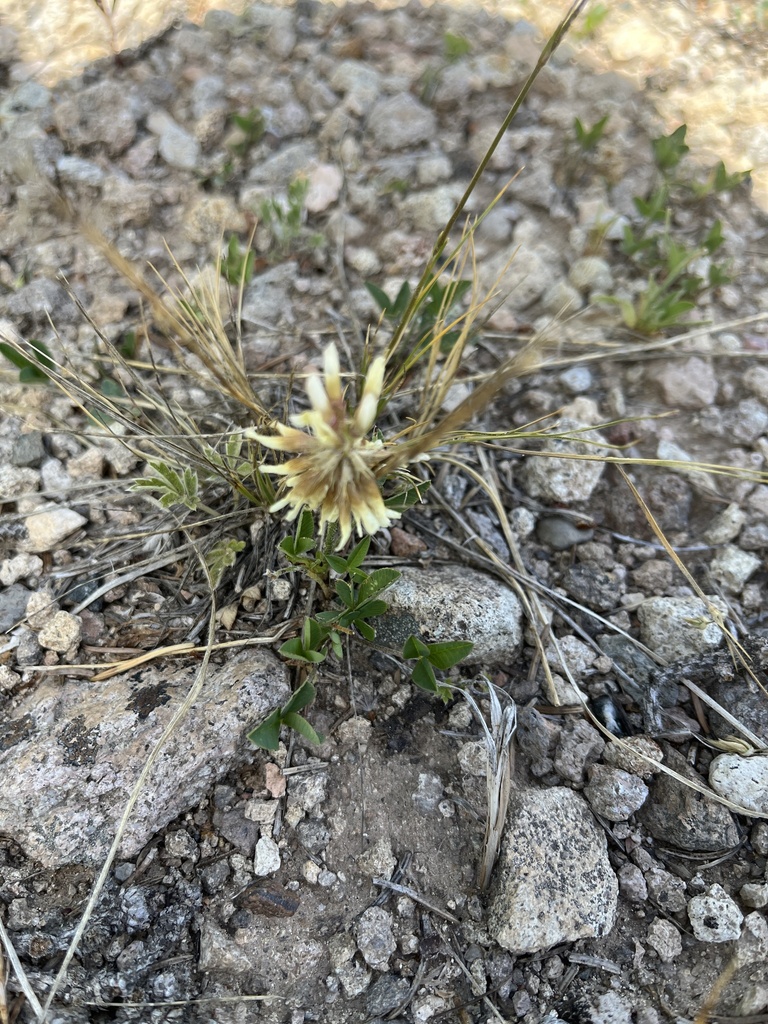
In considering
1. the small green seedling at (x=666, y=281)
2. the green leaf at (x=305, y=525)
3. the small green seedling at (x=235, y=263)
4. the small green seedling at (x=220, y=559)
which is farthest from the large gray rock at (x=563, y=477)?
the small green seedling at (x=235, y=263)

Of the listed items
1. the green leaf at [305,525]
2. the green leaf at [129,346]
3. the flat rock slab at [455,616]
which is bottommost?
the flat rock slab at [455,616]

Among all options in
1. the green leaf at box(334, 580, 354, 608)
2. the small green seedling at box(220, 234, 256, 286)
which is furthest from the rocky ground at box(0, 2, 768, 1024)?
the green leaf at box(334, 580, 354, 608)

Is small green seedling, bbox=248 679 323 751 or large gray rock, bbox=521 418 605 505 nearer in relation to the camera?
small green seedling, bbox=248 679 323 751

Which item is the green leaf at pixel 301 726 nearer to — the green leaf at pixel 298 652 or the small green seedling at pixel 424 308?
the green leaf at pixel 298 652

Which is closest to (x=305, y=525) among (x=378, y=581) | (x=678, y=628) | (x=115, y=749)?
(x=378, y=581)

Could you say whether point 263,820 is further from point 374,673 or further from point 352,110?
point 352,110

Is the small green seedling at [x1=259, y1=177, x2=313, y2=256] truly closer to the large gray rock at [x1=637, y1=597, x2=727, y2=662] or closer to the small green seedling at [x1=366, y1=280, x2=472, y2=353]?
the small green seedling at [x1=366, y1=280, x2=472, y2=353]

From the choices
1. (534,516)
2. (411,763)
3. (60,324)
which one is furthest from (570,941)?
(60,324)
